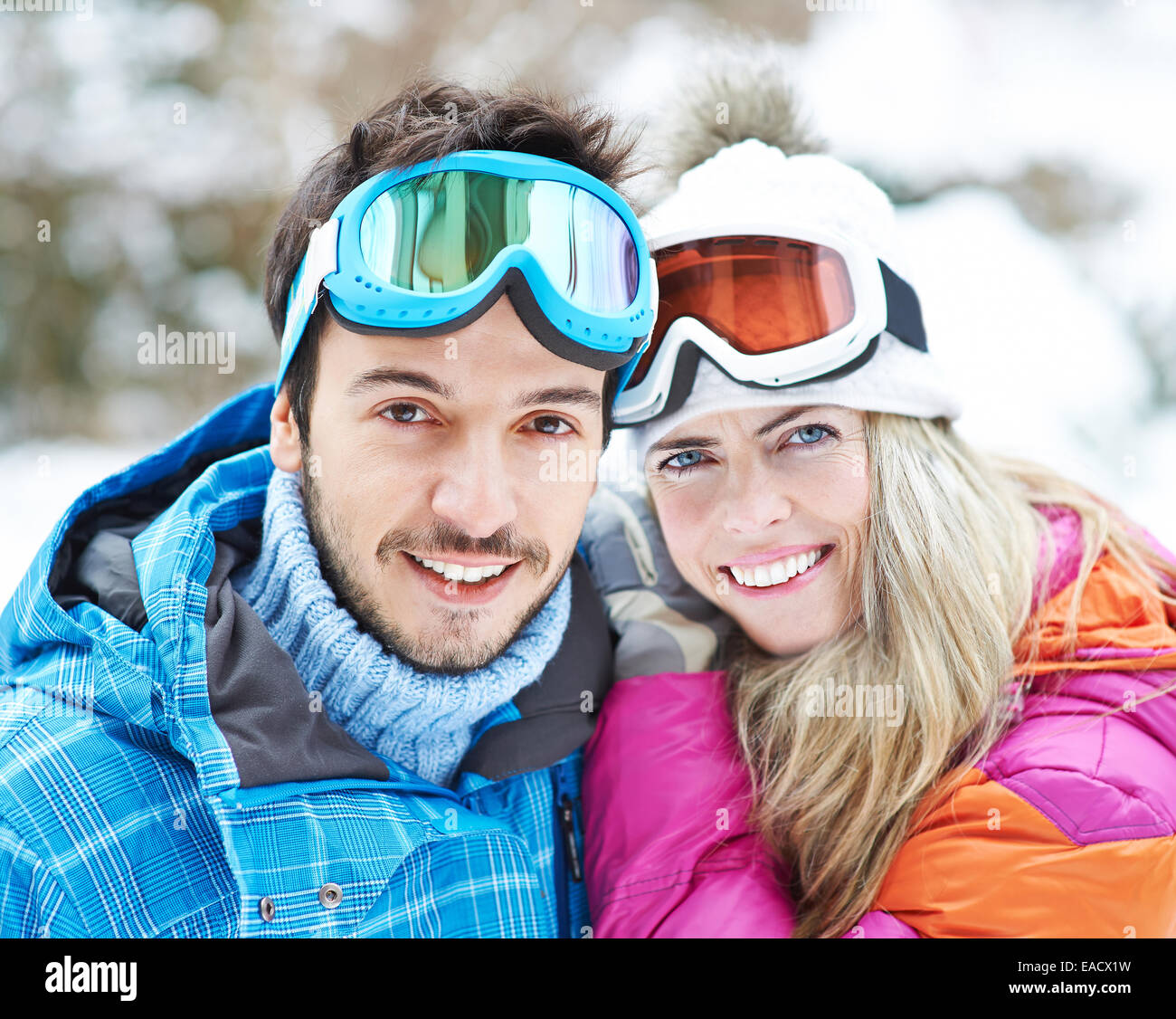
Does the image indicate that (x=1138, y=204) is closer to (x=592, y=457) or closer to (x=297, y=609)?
(x=592, y=457)

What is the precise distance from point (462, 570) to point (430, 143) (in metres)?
0.84

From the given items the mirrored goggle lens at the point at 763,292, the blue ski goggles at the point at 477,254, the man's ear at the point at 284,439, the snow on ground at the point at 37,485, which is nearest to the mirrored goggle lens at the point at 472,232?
the blue ski goggles at the point at 477,254

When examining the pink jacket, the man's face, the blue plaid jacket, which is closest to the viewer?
the blue plaid jacket

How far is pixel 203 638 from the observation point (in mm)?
1681

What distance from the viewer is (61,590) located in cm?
190

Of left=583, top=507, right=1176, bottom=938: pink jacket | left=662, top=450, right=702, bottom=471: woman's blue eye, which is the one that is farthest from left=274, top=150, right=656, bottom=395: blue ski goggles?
left=583, top=507, right=1176, bottom=938: pink jacket

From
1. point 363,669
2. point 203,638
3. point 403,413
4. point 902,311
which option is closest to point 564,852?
point 363,669

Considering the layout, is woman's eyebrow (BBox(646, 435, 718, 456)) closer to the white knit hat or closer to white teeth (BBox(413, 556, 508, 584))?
the white knit hat

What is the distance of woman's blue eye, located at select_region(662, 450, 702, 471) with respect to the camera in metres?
2.20

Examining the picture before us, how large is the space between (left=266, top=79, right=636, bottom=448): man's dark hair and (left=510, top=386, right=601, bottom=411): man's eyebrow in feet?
0.47

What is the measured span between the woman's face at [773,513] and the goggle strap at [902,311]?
0.71ft

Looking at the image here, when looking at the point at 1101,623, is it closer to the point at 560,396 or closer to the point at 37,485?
the point at 560,396
